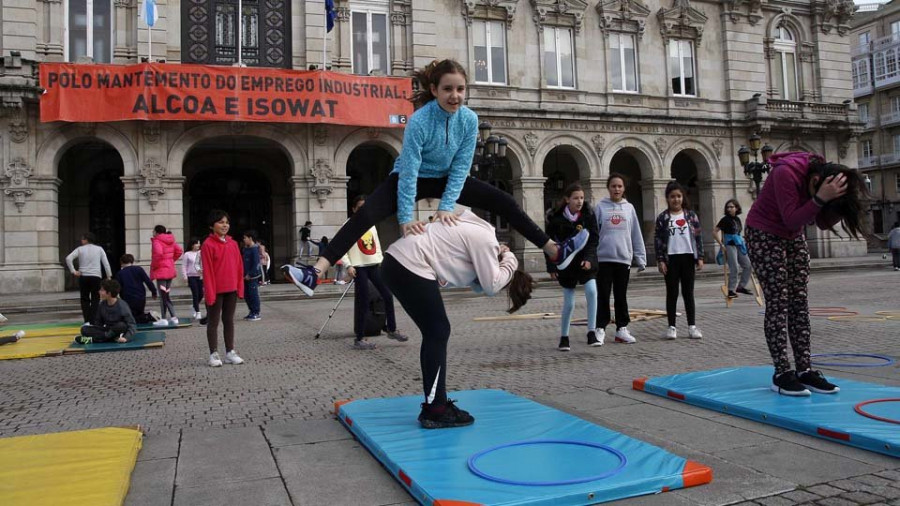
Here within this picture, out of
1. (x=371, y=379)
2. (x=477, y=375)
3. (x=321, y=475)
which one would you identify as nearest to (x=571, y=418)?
(x=321, y=475)

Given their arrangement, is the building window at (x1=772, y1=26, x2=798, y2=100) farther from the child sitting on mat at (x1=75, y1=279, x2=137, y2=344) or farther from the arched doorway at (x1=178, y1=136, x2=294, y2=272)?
the child sitting on mat at (x1=75, y1=279, x2=137, y2=344)

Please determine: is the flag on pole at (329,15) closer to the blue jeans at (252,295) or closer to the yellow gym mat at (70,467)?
the blue jeans at (252,295)

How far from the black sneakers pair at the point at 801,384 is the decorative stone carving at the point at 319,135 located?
775 inches

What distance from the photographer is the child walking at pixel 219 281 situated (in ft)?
24.2

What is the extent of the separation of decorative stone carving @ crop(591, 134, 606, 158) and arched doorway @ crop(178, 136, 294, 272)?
12.3 meters

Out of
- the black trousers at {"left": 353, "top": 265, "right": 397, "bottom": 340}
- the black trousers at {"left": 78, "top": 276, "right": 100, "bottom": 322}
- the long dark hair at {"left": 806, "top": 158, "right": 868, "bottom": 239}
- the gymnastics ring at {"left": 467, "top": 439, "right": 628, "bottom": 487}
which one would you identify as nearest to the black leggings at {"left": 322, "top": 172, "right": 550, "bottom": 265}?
the gymnastics ring at {"left": 467, "top": 439, "right": 628, "bottom": 487}

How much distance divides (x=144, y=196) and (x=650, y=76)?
20278mm

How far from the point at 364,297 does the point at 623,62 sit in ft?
73.9

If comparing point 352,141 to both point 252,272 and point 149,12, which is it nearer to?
point 149,12

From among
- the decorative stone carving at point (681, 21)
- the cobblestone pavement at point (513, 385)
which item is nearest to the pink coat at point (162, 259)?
the cobblestone pavement at point (513, 385)

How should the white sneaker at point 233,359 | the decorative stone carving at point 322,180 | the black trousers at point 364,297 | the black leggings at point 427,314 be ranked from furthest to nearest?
the decorative stone carving at point 322,180
the black trousers at point 364,297
the white sneaker at point 233,359
the black leggings at point 427,314

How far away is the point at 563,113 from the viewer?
25.7m

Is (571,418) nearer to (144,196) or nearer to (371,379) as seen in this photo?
(371,379)

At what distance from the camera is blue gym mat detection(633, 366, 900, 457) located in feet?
11.7
